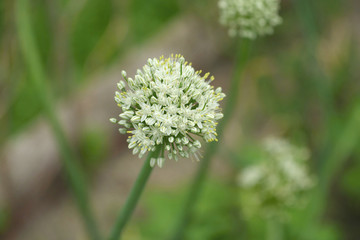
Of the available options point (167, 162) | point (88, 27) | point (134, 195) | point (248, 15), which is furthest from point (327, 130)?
point (88, 27)

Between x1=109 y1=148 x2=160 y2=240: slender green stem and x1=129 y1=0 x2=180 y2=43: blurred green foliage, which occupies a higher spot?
x1=129 y1=0 x2=180 y2=43: blurred green foliage

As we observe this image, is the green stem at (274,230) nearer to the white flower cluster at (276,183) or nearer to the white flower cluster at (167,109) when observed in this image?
the white flower cluster at (276,183)

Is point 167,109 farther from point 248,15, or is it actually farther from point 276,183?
point 276,183

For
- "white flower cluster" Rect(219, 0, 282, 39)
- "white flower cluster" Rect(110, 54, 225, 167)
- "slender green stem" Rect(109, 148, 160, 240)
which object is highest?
"white flower cluster" Rect(219, 0, 282, 39)

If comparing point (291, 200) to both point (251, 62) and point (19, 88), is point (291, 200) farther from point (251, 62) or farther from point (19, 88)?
point (19, 88)

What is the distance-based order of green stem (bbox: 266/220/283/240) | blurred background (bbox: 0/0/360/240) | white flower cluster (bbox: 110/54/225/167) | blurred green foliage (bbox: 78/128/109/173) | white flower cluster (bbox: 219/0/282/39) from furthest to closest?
blurred green foliage (bbox: 78/128/109/173) → blurred background (bbox: 0/0/360/240) → green stem (bbox: 266/220/283/240) → white flower cluster (bbox: 219/0/282/39) → white flower cluster (bbox: 110/54/225/167)

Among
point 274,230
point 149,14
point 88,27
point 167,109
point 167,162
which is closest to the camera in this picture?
point 167,109

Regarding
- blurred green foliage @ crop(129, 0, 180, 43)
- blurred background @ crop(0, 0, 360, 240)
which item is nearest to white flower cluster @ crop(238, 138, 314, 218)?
blurred background @ crop(0, 0, 360, 240)

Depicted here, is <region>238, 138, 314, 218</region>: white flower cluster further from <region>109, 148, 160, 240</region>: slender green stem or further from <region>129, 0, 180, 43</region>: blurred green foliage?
<region>129, 0, 180, 43</region>: blurred green foliage
